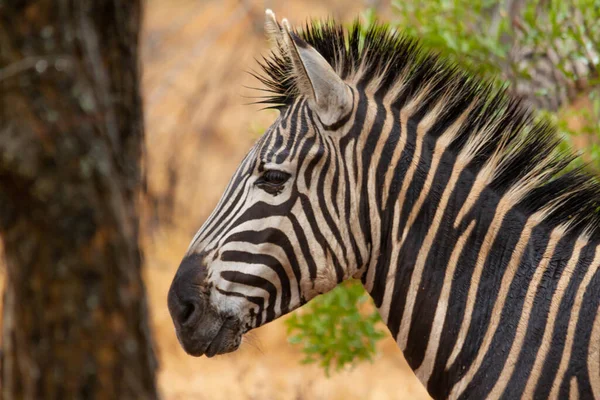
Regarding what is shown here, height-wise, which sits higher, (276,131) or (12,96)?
(276,131)

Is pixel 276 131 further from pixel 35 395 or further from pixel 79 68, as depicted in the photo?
pixel 35 395

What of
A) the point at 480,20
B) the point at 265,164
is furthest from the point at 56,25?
the point at 480,20

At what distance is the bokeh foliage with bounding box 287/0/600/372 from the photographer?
5289mm

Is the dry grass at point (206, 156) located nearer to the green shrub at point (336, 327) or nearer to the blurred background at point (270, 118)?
the blurred background at point (270, 118)

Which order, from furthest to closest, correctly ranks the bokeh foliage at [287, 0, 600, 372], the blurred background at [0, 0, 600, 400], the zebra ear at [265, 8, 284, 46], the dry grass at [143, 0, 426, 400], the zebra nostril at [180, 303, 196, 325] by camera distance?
the dry grass at [143, 0, 426, 400] < the blurred background at [0, 0, 600, 400] < the bokeh foliage at [287, 0, 600, 372] < the zebra ear at [265, 8, 284, 46] < the zebra nostril at [180, 303, 196, 325]

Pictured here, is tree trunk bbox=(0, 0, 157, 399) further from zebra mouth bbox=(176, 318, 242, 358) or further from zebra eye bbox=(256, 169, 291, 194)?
zebra eye bbox=(256, 169, 291, 194)

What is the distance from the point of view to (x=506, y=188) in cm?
331

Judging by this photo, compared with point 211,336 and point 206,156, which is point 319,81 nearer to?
point 211,336

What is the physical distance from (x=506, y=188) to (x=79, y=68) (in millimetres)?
1905

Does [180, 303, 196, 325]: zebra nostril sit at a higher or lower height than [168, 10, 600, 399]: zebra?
lower

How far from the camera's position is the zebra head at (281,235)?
11.0ft

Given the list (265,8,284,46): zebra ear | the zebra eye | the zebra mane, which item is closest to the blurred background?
the zebra eye

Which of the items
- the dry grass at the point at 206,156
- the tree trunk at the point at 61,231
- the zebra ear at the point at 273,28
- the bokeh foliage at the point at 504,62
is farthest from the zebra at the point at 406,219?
the dry grass at the point at 206,156

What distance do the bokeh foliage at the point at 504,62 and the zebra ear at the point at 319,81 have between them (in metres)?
2.08
